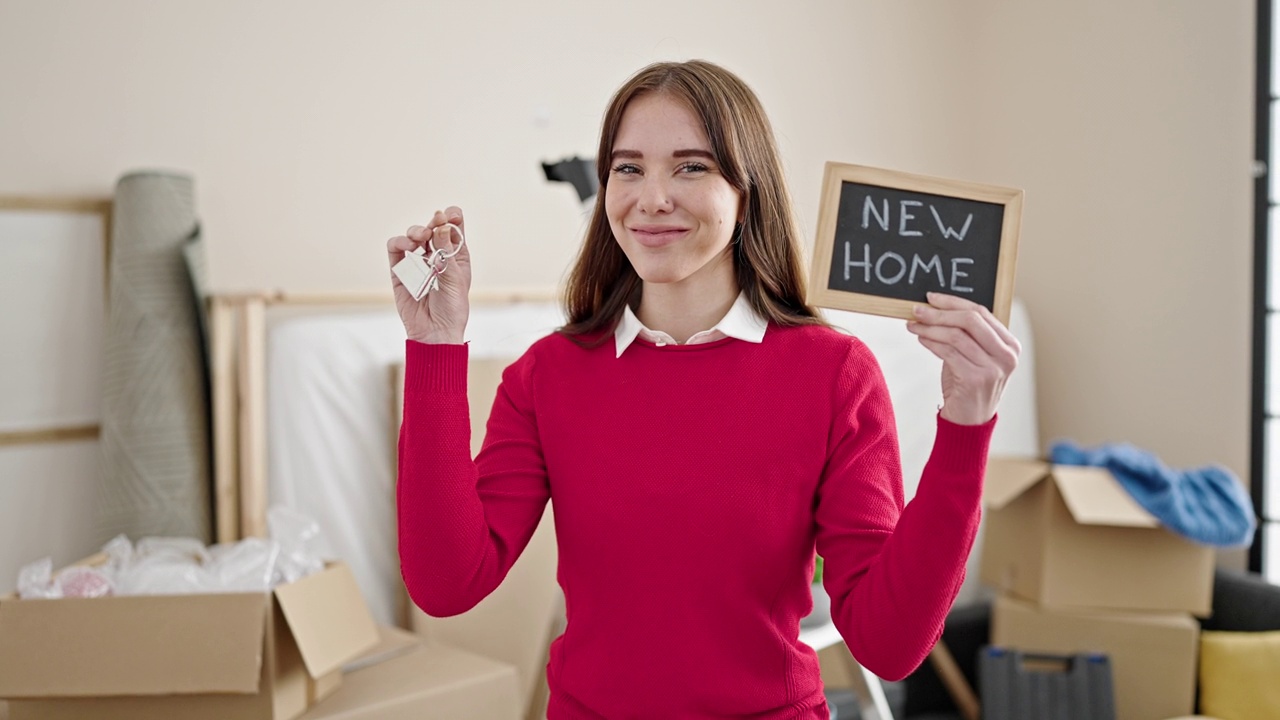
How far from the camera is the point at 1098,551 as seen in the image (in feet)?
8.07

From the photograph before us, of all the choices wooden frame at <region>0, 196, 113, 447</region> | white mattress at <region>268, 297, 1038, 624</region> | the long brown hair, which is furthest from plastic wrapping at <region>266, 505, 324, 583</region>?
the long brown hair

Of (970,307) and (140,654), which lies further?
(140,654)

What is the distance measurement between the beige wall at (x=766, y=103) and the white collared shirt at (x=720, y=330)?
1.35m

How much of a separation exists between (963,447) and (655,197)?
1.37 ft

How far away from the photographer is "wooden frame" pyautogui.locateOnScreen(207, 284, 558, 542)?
2.09m

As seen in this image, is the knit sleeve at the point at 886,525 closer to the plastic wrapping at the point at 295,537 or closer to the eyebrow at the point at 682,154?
the eyebrow at the point at 682,154

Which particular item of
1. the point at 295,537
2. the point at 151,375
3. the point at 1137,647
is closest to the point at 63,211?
the point at 151,375

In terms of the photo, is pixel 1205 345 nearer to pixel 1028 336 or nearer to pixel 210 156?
pixel 1028 336

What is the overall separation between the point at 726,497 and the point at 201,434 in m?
1.34

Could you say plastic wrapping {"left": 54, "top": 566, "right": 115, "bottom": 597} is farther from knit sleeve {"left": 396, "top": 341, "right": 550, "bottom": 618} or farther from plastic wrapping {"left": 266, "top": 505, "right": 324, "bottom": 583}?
knit sleeve {"left": 396, "top": 341, "right": 550, "bottom": 618}

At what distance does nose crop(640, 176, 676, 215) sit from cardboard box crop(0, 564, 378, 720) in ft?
2.81

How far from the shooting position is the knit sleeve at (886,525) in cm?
100

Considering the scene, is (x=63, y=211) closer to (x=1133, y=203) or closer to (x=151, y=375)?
(x=151, y=375)

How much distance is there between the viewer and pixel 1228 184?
9.24ft
